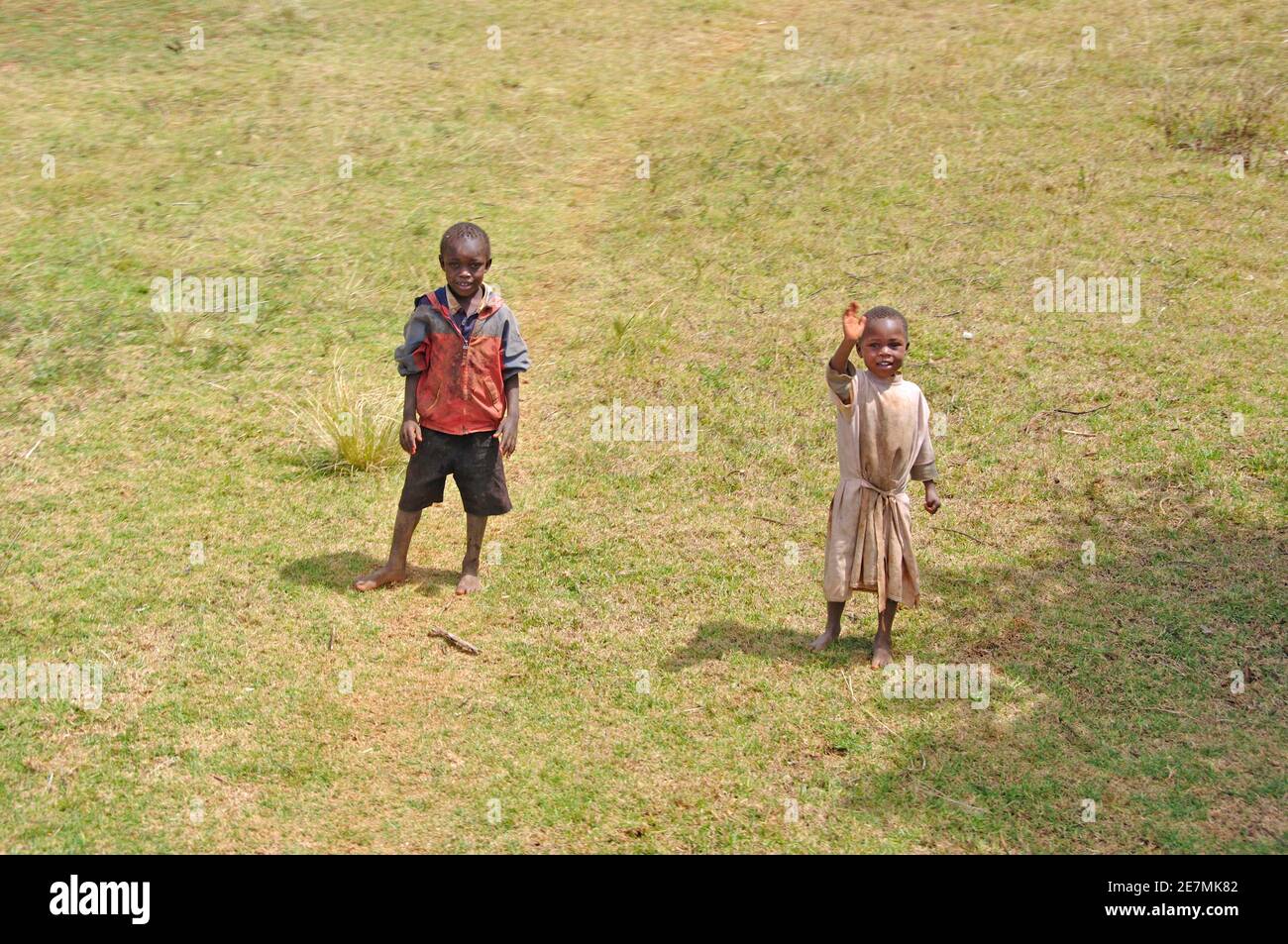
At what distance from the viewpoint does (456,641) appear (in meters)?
6.20

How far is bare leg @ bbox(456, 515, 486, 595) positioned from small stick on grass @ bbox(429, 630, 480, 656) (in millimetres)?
395

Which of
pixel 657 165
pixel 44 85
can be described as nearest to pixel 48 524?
pixel 657 165

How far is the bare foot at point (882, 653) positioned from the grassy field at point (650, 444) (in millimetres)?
172

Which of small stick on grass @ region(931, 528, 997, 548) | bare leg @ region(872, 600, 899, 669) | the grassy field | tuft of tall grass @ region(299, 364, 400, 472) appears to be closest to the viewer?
the grassy field

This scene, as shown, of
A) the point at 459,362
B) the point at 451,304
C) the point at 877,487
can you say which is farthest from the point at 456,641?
the point at 877,487

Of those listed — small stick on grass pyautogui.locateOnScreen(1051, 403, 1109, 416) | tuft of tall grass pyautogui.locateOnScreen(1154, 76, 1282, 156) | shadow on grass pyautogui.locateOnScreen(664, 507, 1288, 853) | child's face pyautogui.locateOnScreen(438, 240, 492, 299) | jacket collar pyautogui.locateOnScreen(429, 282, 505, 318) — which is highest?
tuft of tall grass pyautogui.locateOnScreen(1154, 76, 1282, 156)

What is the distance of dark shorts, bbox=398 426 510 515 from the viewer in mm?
6508

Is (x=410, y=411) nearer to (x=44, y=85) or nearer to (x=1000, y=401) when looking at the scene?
(x=1000, y=401)

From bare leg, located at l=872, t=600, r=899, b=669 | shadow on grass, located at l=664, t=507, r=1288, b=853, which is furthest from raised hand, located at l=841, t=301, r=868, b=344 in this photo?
shadow on grass, located at l=664, t=507, r=1288, b=853

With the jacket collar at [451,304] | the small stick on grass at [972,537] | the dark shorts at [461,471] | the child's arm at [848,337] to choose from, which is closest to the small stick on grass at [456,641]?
the dark shorts at [461,471]

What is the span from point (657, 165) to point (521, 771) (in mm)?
6912

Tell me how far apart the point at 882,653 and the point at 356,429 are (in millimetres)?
3398

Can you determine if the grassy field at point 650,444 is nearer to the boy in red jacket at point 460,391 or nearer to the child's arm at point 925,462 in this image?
the boy in red jacket at point 460,391

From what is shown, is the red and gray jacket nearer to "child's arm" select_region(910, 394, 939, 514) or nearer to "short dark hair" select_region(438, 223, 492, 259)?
"short dark hair" select_region(438, 223, 492, 259)
